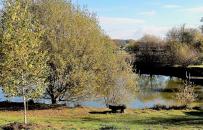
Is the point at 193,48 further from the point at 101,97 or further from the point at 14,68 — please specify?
the point at 14,68

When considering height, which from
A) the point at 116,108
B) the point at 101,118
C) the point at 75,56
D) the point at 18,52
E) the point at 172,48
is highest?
the point at 172,48

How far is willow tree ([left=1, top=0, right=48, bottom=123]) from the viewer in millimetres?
28484

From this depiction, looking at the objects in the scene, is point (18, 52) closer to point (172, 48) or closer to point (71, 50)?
point (71, 50)

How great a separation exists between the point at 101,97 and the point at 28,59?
2629 cm

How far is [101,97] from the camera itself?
5516 centimetres

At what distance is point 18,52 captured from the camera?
28500 mm

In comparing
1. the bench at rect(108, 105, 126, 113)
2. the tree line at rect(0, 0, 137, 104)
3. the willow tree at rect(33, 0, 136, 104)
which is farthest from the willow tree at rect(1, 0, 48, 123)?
the willow tree at rect(33, 0, 136, 104)

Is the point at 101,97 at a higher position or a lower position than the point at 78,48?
lower

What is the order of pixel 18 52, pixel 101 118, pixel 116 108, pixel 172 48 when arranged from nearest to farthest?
pixel 18 52 < pixel 101 118 < pixel 116 108 < pixel 172 48

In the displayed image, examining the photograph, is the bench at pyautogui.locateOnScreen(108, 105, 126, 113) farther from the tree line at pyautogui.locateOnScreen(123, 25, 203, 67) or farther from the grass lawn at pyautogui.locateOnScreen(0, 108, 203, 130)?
the tree line at pyautogui.locateOnScreen(123, 25, 203, 67)

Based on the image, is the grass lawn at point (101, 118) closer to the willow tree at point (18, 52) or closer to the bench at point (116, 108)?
the bench at point (116, 108)

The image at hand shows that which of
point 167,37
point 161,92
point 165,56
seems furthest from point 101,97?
point 167,37

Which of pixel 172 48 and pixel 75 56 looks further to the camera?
pixel 172 48

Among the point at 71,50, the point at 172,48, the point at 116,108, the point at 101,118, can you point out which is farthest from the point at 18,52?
the point at 172,48
